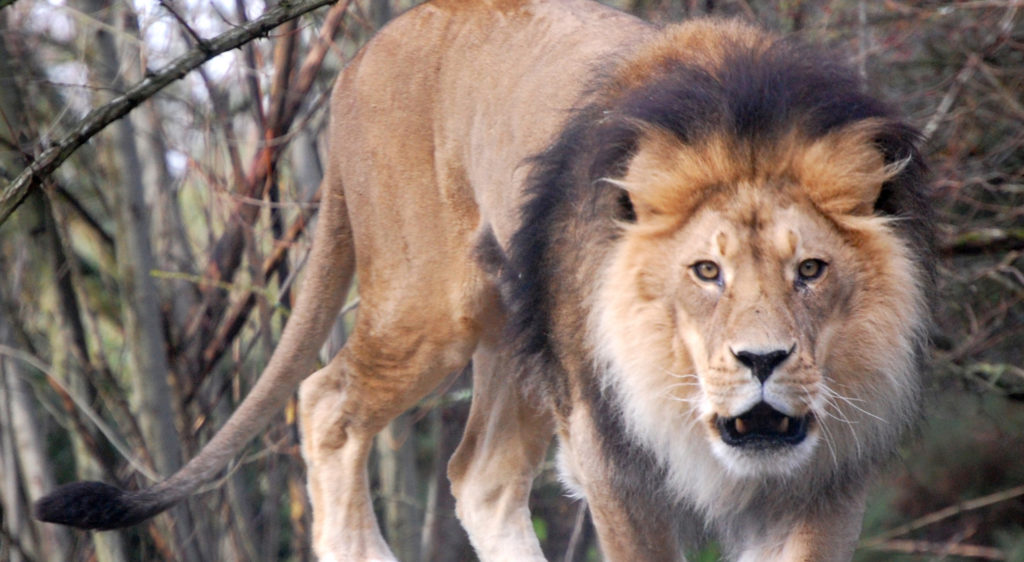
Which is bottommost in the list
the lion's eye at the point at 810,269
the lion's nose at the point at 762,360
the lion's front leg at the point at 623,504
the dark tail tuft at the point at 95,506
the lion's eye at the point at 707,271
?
the lion's front leg at the point at 623,504

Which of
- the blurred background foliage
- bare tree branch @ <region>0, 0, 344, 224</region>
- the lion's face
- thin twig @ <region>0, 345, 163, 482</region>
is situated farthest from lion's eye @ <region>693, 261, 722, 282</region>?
thin twig @ <region>0, 345, 163, 482</region>

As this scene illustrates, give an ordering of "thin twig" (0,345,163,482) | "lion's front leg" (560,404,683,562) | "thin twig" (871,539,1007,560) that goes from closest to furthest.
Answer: "lion's front leg" (560,404,683,562) < "thin twig" (0,345,163,482) < "thin twig" (871,539,1007,560)

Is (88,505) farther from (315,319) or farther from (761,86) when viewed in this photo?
(761,86)

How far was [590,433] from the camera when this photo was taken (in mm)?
3309

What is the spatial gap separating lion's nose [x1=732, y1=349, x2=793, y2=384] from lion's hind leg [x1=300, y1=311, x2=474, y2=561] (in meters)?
1.63

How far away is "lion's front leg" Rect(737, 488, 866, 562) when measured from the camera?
3033 millimetres

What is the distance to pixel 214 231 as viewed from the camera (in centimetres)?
630

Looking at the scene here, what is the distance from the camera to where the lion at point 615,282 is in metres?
2.71

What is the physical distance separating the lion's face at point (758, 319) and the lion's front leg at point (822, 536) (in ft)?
0.63

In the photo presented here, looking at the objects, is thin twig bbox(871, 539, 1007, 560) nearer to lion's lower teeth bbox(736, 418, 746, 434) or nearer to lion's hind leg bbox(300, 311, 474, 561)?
lion's hind leg bbox(300, 311, 474, 561)

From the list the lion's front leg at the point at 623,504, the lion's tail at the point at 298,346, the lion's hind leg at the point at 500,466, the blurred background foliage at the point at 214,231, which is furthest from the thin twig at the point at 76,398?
the lion's front leg at the point at 623,504

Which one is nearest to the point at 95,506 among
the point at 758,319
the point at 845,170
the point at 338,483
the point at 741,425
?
the point at 338,483

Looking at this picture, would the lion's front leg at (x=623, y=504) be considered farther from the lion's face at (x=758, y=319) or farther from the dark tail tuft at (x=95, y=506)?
the dark tail tuft at (x=95, y=506)

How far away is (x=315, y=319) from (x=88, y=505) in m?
0.92
